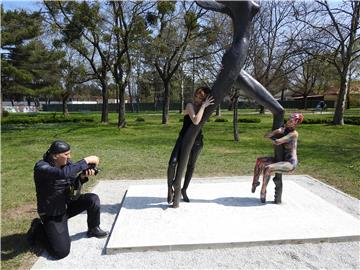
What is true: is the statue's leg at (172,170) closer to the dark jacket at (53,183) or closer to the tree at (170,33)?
the dark jacket at (53,183)

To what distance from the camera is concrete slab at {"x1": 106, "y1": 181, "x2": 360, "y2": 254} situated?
182 inches

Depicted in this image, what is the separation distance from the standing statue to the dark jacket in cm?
182

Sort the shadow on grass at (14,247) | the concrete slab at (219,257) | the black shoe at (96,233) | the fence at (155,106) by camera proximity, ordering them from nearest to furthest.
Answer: the concrete slab at (219,257) → the shadow on grass at (14,247) → the black shoe at (96,233) → the fence at (155,106)

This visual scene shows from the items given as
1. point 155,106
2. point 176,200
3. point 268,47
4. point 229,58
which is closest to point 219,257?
point 176,200

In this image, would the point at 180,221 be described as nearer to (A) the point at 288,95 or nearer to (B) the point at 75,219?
(B) the point at 75,219

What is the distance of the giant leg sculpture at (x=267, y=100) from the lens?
5.99 metres

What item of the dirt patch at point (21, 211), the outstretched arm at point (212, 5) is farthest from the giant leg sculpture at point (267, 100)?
the dirt patch at point (21, 211)

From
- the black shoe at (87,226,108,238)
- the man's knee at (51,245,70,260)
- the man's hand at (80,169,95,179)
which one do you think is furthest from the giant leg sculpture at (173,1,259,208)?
the man's knee at (51,245,70,260)

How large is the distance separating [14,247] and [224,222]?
2787mm

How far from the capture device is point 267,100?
6.10 m

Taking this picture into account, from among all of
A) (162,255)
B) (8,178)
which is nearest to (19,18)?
(8,178)

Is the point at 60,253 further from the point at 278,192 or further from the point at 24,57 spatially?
the point at 24,57

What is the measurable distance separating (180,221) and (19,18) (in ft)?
84.4

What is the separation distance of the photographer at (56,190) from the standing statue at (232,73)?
1.69 m
